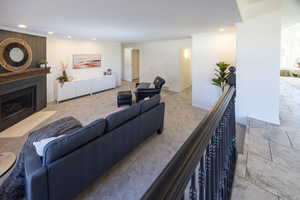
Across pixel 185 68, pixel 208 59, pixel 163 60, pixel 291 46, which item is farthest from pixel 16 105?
pixel 291 46

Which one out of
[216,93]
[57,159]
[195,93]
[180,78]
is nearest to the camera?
[57,159]

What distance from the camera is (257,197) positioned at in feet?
4.87

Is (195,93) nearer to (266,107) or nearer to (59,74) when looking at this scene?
(266,107)

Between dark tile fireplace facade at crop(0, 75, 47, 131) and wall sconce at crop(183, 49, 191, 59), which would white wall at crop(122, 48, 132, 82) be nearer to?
wall sconce at crop(183, 49, 191, 59)

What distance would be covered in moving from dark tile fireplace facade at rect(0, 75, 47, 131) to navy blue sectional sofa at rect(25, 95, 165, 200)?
126 inches

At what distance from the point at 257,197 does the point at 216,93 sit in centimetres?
505

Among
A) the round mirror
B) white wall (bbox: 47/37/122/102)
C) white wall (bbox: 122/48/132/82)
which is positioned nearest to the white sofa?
white wall (bbox: 47/37/122/102)

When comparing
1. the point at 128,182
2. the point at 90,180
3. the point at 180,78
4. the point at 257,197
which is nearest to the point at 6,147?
the point at 90,180

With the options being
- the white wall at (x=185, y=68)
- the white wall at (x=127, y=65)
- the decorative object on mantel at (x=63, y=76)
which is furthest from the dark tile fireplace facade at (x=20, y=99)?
the white wall at (x=127, y=65)

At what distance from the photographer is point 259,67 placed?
3.71 m

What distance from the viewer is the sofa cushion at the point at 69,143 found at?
2119 mm

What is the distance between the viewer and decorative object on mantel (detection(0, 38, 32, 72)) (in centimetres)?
473

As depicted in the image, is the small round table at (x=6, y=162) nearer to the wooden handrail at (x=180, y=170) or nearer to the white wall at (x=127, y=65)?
the wooden handrail at (x=180, y=170)

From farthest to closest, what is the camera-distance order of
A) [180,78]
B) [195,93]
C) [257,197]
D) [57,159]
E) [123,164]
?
1. [180,78]
2. [195,93]
3. [123,164]
4. [57,159]
5. [257,197]
